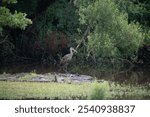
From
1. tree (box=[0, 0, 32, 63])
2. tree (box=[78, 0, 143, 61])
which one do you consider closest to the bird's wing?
tree (box=[78, 0, 143, 61])

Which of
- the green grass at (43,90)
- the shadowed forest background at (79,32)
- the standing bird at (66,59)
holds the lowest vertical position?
the green grass at (43,90)

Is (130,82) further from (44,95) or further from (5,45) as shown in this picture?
(5,45)

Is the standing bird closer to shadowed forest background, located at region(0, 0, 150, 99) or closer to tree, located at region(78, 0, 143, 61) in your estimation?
shadowed forest background, located at region(0, 0, 150, 99)

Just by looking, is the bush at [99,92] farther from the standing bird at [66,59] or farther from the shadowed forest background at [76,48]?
the standing bird at [66,59]

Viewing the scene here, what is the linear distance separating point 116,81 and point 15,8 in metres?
1.83

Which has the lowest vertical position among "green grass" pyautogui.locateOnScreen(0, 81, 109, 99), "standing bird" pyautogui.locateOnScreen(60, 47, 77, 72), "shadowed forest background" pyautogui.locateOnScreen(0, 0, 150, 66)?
"green grass" pyautogui.locateOnScreen(0, 81, 109, 99)

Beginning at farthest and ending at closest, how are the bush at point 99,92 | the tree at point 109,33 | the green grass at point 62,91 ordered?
the tree at point 109,33, the green grass at point 62,91, the bush at point 99,92

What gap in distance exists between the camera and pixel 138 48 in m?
8.55

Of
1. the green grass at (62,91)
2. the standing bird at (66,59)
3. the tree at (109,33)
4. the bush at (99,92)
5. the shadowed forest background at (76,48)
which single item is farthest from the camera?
the standing bird at (66,59)

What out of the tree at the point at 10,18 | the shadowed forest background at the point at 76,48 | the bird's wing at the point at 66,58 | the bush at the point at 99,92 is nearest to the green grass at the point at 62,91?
the shadowed forest background at the point at 76,48

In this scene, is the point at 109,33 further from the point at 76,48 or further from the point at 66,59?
the point at 66,59

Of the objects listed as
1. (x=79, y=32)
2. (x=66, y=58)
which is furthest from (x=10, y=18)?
(x=79, y=32)

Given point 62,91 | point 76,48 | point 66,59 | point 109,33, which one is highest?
point 109,33

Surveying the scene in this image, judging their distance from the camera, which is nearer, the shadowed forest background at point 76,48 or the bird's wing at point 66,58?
the shadowed forest background at point 76,48
